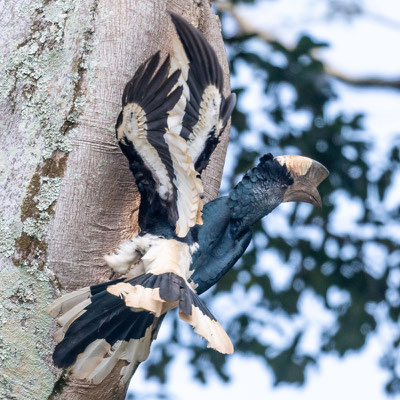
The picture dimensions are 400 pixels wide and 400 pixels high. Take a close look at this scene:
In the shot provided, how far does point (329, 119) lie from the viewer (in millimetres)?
2957

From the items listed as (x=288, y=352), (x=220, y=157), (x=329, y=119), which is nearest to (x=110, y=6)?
(x=220, y=157)

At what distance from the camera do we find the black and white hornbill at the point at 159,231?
1449mm

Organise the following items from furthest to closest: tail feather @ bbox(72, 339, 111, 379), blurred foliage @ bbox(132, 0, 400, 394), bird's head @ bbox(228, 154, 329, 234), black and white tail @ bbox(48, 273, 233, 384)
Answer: blurred foliage @ bbox(132, 0, 400, 394) → bird's head @ bbox(228, 154, 329, 234) → tail feather @ bbox(72, 339, 111, 379) → black and white tail @ bbox(48, 273, 233, 384)

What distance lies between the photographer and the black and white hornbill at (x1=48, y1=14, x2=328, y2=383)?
1.45 meters

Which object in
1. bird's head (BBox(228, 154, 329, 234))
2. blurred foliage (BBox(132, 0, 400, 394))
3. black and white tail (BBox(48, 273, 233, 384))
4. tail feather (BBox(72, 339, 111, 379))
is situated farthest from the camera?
blurred foliage (BBox(132, 0, 400, 394))

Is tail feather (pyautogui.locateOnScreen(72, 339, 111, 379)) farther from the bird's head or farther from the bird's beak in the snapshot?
the bird's beak

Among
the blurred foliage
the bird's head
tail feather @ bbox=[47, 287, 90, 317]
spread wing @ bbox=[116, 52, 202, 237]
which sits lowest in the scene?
the blurred foliage

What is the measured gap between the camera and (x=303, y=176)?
1.88 metres

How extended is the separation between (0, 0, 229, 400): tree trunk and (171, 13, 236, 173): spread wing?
0.62 feet

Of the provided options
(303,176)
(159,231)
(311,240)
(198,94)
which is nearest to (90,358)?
(159,231)

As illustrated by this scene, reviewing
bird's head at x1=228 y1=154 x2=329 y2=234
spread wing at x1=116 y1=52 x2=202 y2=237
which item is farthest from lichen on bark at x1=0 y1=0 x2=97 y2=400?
bird's head at x1=228 y1=154 x2=329 y2=234

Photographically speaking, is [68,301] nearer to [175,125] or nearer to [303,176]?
[175,125]

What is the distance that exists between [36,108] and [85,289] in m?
0.43

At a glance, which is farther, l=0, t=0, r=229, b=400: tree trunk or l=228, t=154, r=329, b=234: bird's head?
l=228, t=154, r=329, b=234: bird's head
